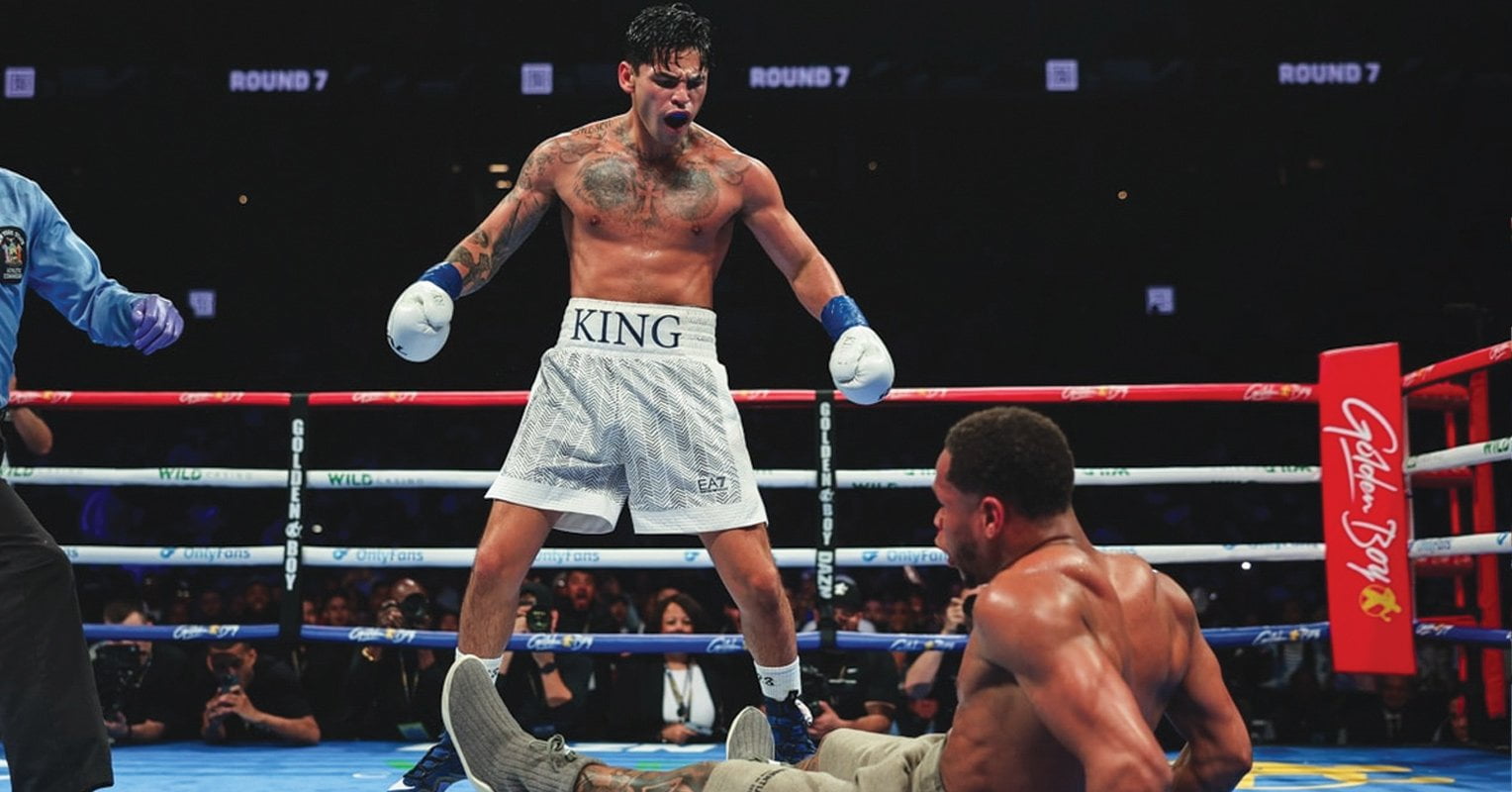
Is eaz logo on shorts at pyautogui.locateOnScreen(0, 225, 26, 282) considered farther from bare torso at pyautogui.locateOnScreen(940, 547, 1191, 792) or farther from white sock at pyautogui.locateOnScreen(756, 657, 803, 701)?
bare torso at pyautogui.locateOnScreen(940, 547, 1191, 792)

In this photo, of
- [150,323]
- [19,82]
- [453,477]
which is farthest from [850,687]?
[19,82]

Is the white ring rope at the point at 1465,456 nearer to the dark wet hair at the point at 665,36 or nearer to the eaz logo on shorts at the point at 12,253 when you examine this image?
the dark wet hair at the point at 665,36

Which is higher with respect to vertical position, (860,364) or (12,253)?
(12,253)

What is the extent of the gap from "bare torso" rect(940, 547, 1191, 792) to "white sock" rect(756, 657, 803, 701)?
1057mm

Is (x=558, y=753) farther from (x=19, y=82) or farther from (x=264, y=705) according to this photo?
(x=19, y=82)

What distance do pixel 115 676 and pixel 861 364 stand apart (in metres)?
2.83

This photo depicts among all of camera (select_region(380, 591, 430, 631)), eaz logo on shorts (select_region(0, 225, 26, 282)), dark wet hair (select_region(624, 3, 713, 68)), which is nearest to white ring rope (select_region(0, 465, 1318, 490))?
camera (select_region(380, 591, 430, 631))

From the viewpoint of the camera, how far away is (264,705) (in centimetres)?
440

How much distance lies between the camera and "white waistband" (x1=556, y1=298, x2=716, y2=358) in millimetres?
2885

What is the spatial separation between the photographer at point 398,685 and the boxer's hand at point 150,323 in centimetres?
230

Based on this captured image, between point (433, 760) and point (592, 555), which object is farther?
point (592, 555)

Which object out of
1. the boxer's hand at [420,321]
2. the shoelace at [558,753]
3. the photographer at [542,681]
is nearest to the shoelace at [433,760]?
the shoelace at [558,753]

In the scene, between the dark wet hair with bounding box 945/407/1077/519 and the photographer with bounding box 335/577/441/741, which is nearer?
the dark wet hair with bounding box 945/407/1077/519

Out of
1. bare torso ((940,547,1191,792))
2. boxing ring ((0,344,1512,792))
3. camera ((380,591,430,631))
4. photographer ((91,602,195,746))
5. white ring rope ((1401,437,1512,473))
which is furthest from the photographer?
camera ((380,591,430,631))
